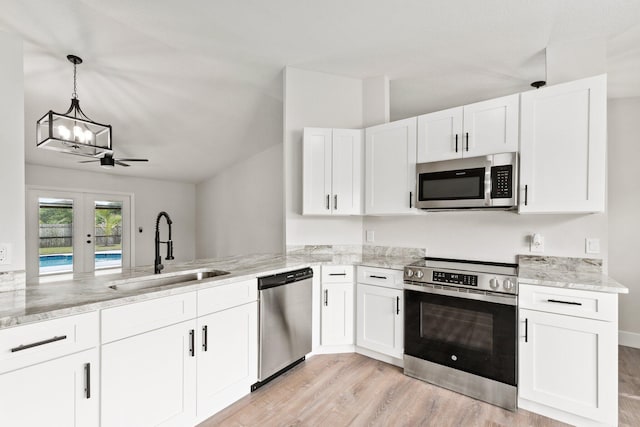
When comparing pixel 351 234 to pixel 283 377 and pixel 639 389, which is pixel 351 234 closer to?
pixel 283 377

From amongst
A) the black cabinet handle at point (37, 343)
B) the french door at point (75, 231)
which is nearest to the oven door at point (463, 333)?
the black cabinet handle at point (37, 343)

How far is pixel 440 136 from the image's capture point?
8.80 ft

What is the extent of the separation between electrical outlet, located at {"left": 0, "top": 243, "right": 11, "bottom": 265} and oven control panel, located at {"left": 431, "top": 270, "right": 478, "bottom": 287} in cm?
289

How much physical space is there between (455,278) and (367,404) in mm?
1144

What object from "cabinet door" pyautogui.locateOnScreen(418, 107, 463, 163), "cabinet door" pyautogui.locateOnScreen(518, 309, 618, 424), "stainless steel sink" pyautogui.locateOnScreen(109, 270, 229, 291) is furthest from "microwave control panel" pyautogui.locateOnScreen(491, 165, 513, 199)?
"stainless steel sink" pyautogui.locateOnScreen(109, 270, 229, 291)

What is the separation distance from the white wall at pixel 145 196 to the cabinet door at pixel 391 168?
556 cm

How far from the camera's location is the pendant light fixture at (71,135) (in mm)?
2578

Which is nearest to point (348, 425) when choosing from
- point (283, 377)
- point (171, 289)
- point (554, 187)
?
point (283, 377)

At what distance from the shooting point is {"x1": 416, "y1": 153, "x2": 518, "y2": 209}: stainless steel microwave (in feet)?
7.70

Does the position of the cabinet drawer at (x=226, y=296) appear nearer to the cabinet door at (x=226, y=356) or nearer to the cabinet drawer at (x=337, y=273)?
the cabinet door at (x=226, y=356)

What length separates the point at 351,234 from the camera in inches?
139

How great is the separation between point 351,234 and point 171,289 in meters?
2.18

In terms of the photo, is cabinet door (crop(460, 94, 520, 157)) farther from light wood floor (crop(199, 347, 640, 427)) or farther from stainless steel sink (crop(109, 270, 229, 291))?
stainless steel sink (crop(109, 270, 229, 291))

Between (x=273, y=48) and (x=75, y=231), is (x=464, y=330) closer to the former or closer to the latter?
(x=273, y=48)
